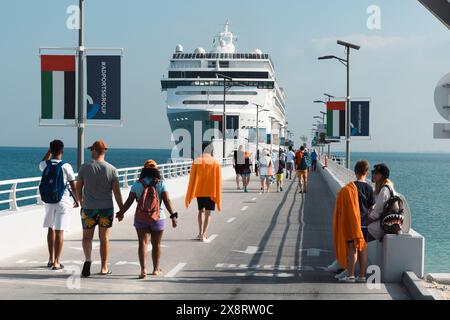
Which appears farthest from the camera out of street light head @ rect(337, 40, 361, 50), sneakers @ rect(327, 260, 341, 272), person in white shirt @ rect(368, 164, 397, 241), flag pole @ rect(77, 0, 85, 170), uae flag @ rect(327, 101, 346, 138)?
uae flag @ rect(327, 101, 346, 138)

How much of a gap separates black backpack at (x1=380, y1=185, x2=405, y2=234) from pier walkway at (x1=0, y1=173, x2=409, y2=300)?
29.8 inches

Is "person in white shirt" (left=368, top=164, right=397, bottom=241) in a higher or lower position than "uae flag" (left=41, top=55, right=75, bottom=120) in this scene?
lower

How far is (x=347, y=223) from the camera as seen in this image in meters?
10.6

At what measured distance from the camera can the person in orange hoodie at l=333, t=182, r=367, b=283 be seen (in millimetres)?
10531

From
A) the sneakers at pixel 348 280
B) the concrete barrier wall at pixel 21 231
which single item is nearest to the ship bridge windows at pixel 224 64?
the concrete barrier wall at pixel 21 231

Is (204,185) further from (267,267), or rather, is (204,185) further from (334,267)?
(334,267)

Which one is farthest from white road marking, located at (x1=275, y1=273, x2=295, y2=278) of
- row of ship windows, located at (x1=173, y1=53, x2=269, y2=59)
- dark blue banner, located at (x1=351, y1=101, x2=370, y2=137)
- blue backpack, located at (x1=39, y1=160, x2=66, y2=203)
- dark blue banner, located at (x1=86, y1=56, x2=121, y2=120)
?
row of ship windows, located at (x1=173, y1=53, x2=269, y2=59)

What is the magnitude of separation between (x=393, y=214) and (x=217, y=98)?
77902mm

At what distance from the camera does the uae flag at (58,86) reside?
18.1 meters

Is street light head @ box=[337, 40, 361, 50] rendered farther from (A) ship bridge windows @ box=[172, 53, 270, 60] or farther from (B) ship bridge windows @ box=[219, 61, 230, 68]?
(B) ship bridge windows @ box=[219, 61, 230, 68]

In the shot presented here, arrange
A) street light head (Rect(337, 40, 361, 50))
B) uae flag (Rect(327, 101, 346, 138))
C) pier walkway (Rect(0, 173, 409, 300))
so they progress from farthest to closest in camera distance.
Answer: uae flag (Rect(327, 101, 346, 138)) < street light head (Rect(337, 40, 361, 50)) < pier walkway (Rect(0, 173, 409, 300))

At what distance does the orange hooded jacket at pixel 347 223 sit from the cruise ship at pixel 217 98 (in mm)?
70356
